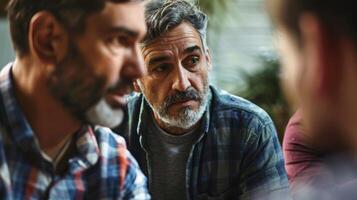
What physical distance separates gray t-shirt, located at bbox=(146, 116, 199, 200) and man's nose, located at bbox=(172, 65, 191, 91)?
0.16 metres

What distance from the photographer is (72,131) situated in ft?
4.35

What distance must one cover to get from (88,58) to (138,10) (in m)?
Result: 0.14

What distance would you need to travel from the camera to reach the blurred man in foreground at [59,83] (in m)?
1.25

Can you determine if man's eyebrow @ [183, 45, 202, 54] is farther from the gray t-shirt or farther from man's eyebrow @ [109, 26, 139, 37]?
man's eyebrow @ [109, 26, 139, 37]

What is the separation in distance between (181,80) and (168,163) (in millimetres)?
263

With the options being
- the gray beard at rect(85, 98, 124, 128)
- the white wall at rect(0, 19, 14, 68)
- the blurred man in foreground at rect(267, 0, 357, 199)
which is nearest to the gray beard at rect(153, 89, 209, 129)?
the gray beard at rect(85, 98, 124, 128)

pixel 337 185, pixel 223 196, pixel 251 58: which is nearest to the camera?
pixel 337 185

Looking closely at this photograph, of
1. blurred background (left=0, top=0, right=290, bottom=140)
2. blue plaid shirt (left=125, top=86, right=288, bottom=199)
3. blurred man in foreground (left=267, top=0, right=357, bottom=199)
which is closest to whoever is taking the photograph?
blurred man in foreground (left=267, top=0, right=357, bottom=199)

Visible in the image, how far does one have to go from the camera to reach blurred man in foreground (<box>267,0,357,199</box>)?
2.75 ft

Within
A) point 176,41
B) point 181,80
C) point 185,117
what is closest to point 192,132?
point 185,117

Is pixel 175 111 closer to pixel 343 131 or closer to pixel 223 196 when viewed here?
pixel 223 196

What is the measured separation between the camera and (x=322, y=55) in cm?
84

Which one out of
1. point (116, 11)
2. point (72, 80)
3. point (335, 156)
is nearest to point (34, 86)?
point (72, 80)

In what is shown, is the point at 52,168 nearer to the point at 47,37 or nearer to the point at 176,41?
the point at 47,37
